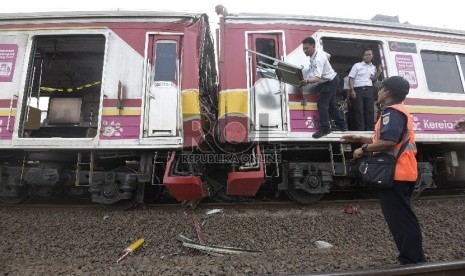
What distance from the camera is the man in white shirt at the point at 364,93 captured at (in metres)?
5.38

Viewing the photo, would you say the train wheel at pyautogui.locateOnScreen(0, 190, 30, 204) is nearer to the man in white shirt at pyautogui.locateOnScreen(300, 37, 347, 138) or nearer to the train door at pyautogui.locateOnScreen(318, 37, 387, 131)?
the man in white shirt at pyautogui.locateOnScreen(300, 37, 347, 138)

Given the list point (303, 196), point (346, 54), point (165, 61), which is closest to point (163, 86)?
point (165, 61)

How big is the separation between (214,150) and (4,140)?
3.27 metres

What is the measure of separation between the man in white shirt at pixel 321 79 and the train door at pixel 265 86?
44 cm

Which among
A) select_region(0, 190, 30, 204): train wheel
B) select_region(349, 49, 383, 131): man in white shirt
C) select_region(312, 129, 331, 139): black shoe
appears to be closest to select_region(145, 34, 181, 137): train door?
select_region(312, 129, 331, 139): black shoe

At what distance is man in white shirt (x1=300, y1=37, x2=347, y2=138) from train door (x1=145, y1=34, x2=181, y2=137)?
2.02 m

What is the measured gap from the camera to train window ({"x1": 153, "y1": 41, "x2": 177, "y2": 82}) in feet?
15.8

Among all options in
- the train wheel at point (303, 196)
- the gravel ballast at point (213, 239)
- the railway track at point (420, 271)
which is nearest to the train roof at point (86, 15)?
the gravel ballast at point (213, 239)

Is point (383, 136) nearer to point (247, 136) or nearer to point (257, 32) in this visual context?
point (247, 136)

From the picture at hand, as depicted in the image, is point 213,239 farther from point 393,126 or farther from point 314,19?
point 314,19

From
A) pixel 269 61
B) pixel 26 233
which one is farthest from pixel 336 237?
pixel 26 233

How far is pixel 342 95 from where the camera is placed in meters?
6.23

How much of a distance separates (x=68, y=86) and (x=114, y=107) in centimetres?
456

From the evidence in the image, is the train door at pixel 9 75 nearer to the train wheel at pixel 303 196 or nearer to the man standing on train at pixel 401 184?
the train wheel at pixel 303 196
